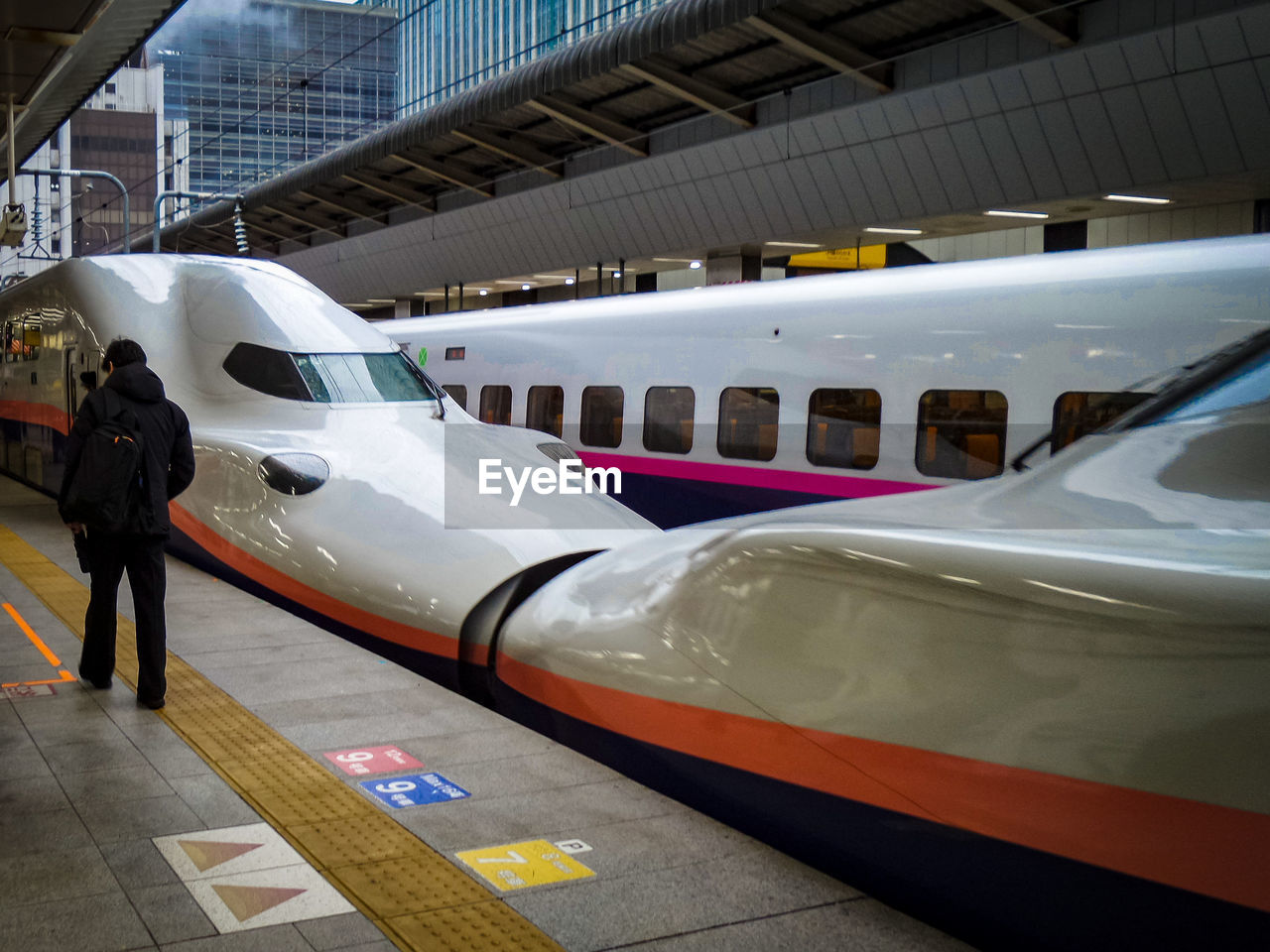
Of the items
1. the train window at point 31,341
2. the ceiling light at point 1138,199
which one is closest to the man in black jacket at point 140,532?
the train window at point 31,341

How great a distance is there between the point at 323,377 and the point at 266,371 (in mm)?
A: 413

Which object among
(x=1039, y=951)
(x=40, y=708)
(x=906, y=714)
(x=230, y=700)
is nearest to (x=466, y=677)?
(x=230, y=700)

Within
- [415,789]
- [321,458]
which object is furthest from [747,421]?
[415,789]

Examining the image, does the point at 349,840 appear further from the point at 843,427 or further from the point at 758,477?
the point at 758,477

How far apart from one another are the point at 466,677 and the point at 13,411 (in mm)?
9756

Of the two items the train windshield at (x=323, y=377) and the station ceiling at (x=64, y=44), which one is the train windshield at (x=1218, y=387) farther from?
the station ceiling at (x=64, y=44)

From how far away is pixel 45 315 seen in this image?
446 inches

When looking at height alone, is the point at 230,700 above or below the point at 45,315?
below

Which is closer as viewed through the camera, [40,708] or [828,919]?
[828,919]

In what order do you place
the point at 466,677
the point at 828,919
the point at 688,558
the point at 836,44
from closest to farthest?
the point at 828,919 < the point at 688,558 < the point at 466,677 < the point at 836,44

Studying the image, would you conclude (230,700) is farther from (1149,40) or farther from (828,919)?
(1149,40)

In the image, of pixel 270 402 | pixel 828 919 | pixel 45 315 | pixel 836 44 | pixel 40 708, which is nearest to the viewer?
pixel 828 919

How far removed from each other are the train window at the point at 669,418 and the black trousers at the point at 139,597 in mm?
6579

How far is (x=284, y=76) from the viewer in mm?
29125
